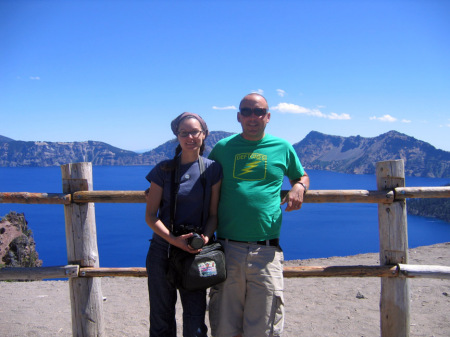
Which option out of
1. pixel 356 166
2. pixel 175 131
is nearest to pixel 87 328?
pixel 175 131

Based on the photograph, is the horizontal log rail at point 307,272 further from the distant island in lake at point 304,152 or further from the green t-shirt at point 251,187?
the distant island in lake at point 304,152

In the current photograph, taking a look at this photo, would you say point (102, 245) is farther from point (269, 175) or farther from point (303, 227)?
point (269, 175)

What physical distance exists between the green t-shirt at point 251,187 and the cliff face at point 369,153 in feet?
357

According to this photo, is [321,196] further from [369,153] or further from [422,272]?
[369,153]

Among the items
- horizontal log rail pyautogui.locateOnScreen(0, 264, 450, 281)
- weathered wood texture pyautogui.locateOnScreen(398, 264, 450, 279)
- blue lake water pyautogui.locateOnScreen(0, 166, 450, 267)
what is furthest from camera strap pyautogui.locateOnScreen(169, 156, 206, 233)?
blue lake water pyautogui.locateOnScreen(0, 166, 450, 267)

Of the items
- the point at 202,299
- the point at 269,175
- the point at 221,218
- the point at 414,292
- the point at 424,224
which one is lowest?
the point at 424,224

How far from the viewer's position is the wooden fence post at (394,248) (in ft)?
11.1

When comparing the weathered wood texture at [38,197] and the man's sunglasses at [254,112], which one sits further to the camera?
the weathered wood texture at [38,197]

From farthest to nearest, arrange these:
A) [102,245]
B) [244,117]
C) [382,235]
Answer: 1. [102,245]
2. [382,235]
3. [244,117]

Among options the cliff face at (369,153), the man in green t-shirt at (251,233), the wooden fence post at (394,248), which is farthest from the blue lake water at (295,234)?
the cliff face at (369,153)

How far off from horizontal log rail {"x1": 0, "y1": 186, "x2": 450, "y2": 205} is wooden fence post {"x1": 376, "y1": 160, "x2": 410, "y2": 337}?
0.33 feet

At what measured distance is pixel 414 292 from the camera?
237 inches

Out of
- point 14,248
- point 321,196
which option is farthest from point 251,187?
point 14,248

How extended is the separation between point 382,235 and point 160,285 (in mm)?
2195
